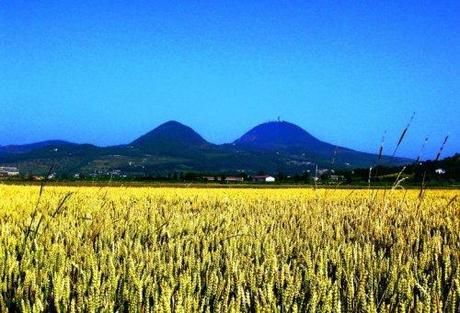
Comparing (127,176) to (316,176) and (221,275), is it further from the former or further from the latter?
(221,275)

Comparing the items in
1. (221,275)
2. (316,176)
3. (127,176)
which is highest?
(127,176)

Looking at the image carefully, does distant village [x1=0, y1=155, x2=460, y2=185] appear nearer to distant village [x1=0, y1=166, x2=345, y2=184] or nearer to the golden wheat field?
distant village [x1=0, y1=166, x2=345, y2=184]

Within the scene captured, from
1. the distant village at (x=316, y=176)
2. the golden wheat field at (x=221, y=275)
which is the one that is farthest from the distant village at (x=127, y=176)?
the golden wheat field at (x=221, y=275)

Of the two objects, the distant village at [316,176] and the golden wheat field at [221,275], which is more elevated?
the distant village at [316,176]

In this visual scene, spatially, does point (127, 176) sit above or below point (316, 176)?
above

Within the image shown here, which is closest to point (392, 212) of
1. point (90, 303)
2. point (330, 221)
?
point (330, 221)

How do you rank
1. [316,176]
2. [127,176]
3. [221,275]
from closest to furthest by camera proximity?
[221,275]
[316,176]
[127,176]

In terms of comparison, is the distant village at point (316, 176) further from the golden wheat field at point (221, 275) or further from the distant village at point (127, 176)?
the golden wheat field at point (221, 275)

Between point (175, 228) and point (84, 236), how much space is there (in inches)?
39.4

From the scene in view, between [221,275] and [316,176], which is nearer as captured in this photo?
[221,275]

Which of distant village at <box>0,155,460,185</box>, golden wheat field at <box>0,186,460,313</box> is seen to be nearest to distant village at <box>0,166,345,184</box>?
distant village at <box>0,155,460,185</box>

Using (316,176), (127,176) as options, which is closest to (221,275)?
(316,176)

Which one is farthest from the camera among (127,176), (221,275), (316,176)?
(127,176)

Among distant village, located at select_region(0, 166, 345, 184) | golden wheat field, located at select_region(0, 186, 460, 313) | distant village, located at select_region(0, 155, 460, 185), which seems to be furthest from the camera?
distant village, located at select_region(0, 155, 460, 185)
